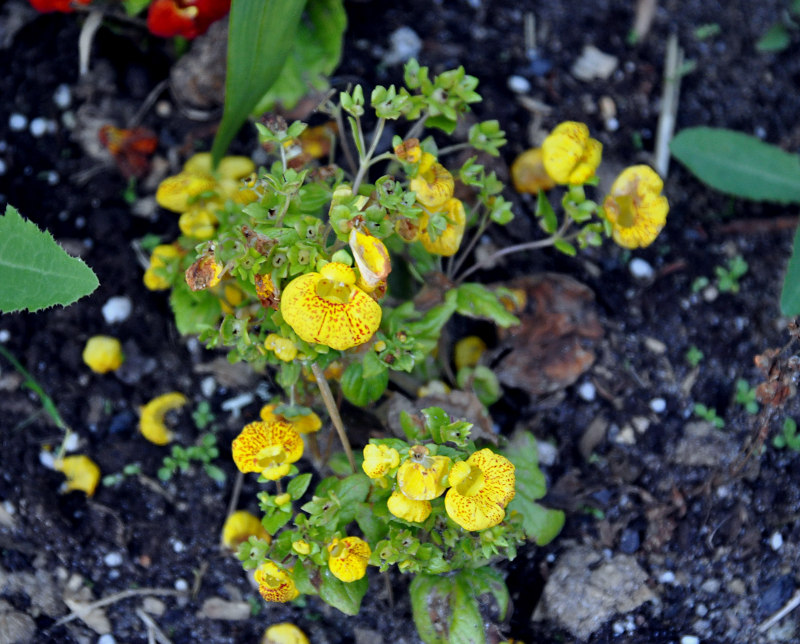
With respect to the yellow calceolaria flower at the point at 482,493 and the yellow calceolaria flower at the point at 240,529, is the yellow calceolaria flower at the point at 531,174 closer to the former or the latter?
the yellow calceolaria flower at the point at 482,493

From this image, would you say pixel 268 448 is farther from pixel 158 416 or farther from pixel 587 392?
pixel 587 392

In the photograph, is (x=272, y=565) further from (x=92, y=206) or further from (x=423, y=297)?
(x=92, y=206)

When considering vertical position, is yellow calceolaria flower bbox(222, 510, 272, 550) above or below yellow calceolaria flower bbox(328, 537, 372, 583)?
below

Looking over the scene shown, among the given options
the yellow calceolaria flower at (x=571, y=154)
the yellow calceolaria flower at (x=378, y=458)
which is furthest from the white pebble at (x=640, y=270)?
the yellow calceolaria flower at (x=378, y=458)

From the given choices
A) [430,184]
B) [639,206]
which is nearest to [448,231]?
[430,184]

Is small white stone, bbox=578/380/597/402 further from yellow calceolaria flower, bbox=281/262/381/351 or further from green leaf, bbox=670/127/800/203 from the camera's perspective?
yellow calceolaria flower, bbox=281/262/381/351

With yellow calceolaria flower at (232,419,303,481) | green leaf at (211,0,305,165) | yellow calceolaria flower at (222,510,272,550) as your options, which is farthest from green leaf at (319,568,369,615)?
green leaf at (211,0,305,165)
